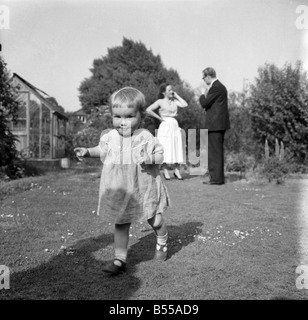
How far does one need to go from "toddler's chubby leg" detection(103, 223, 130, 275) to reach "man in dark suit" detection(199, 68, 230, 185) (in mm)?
4720

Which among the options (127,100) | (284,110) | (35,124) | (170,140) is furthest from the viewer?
(35,124)

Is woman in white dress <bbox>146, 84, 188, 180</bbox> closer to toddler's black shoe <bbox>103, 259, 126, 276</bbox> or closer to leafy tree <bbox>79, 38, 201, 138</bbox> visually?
leafy tree <bbox>79, 38, 201, 138</bbox>

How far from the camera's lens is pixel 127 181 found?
2674 millimetres

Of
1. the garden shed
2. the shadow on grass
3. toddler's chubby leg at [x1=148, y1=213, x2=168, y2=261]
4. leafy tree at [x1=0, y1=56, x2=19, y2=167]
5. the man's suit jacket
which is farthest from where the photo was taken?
the garden shed

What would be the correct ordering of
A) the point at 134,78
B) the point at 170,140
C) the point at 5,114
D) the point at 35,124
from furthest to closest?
the point at 35,124
the point at 134,78
the point at 5,114
the point at 170,140

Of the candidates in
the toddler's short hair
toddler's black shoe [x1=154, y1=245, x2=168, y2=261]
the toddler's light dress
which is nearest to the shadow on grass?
toddler's black shoe [x1=154, y1=245, x2=168, y2=261]

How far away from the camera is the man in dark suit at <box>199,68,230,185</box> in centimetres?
712

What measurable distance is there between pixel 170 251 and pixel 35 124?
10944mm

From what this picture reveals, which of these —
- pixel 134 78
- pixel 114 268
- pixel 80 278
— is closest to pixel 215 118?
pixel 114 268

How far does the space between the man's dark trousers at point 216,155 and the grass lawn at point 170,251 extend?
5.88 feet

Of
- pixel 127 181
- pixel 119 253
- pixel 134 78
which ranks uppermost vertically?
pixel 134 78

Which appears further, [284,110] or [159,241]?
[284,110]

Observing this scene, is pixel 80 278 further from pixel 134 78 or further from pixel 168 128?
pixel 134 78

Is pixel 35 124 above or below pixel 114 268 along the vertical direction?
above
